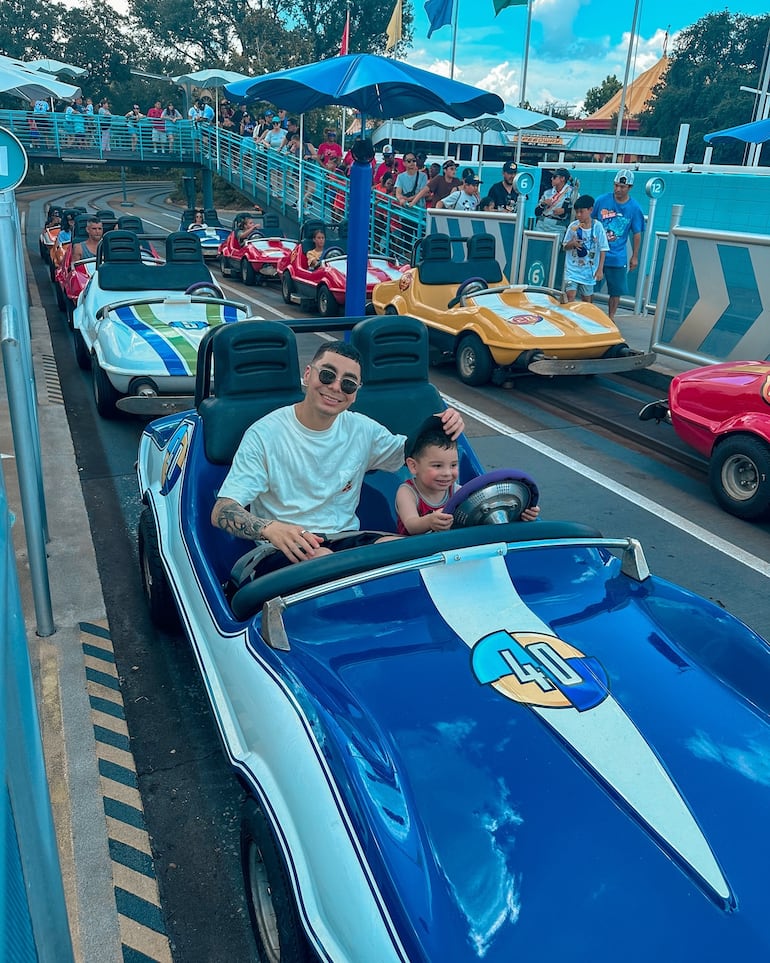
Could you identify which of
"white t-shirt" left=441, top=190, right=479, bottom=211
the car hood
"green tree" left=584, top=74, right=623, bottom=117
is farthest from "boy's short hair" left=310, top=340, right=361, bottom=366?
"green tree" left=584, top=74, right=623, bottom=117

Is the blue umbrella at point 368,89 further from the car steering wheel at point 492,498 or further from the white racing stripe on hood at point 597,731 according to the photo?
the white racing stripe on hood at point 597,731

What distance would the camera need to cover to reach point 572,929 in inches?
63.9

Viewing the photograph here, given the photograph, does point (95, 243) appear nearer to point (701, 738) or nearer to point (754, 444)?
point (754, 444)

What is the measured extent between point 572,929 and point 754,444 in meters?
4.38

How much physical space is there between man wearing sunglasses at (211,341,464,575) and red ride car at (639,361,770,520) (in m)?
2.86

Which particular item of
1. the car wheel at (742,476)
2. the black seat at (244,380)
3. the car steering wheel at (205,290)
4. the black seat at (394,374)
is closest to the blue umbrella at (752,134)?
the car steering wheel at (205,290)

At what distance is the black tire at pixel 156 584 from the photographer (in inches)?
149

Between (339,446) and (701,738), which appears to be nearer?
(701,738)

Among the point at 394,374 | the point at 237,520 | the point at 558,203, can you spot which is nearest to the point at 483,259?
the point at 558,203

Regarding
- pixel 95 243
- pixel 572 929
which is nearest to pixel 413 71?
pixel 95 243

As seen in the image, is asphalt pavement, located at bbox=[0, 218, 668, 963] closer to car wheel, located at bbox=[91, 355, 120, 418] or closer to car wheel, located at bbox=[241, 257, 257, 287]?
car wheel, located at bbox=[91, 355, 120, 418]

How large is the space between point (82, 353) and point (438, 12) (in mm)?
16840

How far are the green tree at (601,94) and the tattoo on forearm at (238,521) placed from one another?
87.8 metres

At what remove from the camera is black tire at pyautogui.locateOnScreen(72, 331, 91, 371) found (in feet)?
27.6
